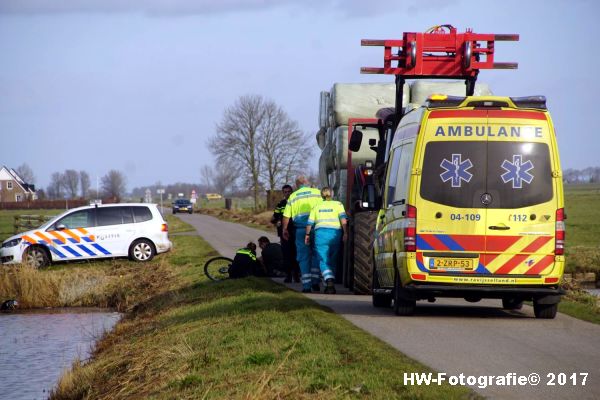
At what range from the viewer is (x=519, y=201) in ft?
39.9

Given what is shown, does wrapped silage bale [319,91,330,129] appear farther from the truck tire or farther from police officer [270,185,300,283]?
the truck tire

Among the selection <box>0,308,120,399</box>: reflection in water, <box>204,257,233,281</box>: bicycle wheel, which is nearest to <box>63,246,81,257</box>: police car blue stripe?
<box>0,308,120,399</box>: reflection in water

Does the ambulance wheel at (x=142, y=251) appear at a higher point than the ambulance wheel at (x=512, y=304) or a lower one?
lower

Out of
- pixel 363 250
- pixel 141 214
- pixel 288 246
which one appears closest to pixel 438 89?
pixel 363 250

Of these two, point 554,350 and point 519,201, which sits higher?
point 519,201

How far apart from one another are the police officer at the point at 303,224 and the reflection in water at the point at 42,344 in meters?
3.69

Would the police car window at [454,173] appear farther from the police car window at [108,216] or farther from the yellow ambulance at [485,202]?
the police car window at [108,216]

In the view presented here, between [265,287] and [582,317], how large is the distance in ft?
20.0

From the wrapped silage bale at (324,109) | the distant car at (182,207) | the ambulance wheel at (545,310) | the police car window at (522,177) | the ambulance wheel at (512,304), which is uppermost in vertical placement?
the wrapped silage bale at (324,109)

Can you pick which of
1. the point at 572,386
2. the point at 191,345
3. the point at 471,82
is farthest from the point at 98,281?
the point at 572,386

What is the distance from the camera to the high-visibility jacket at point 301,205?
1758cm

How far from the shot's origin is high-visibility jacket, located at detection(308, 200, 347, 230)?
655 inches

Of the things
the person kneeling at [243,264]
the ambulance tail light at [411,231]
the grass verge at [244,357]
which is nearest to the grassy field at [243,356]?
the grass verge at [244,357]

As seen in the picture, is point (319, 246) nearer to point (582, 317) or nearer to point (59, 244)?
point (582, 317)
